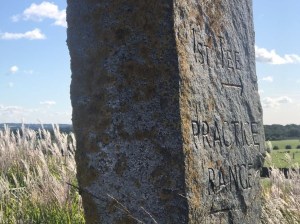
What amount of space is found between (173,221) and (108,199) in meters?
0.39

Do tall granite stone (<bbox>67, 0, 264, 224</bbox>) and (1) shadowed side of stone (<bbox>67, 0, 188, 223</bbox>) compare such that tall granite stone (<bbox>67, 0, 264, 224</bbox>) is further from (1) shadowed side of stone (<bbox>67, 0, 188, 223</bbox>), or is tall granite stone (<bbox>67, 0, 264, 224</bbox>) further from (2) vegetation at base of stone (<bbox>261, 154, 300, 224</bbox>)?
(2) vegetation at base of stone (<bbox>261, 154, 300, 224</bbox>)

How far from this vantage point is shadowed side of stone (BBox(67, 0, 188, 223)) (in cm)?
283

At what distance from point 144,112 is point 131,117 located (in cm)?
8

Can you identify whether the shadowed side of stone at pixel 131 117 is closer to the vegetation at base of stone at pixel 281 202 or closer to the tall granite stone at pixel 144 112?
the tall granite stone at pixel 144 112

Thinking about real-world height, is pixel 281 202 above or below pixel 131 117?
below

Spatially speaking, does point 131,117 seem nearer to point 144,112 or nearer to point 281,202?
point 144,112

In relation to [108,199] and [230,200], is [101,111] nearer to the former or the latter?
[108,199]

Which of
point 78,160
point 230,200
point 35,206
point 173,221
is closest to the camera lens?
point 173,221

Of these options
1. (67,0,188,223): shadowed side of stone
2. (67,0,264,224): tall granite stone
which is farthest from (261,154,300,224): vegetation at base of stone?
(67,0,188,223): shadowed side of stone

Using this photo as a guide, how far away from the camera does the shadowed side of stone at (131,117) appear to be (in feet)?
9.28

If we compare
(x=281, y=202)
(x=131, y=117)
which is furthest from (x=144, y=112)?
(x=281, y=202)

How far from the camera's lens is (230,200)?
3.45 metres

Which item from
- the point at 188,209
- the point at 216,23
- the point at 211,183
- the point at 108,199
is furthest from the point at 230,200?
the point at 216,23

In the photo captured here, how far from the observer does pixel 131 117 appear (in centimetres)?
287
